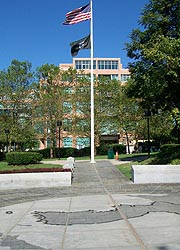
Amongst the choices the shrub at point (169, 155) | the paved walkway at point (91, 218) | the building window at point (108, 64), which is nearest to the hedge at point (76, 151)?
the shrub at point (169, 155)

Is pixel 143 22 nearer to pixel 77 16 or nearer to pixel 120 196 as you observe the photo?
pixel 77 16

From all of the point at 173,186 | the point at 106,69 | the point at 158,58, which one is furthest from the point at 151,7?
the point at 106,69

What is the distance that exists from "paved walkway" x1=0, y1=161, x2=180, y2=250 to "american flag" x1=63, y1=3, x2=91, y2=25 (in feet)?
52.2

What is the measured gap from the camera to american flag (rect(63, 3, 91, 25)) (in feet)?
87.3

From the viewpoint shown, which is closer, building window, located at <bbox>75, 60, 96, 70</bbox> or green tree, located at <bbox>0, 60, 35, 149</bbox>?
green tree, located at <bbox>0, 60, 35, 149</bbox>

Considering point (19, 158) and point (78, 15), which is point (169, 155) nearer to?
point (19, 158)

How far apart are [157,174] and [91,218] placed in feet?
25.3

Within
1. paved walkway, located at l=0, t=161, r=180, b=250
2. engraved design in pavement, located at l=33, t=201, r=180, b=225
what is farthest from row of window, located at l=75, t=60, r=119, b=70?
engraved design in pavement, located at l=33, t=201, r=180, b=225

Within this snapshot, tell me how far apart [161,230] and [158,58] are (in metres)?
12.7

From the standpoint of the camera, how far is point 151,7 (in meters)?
22.9

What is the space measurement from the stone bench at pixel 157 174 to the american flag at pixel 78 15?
1500 centimetres

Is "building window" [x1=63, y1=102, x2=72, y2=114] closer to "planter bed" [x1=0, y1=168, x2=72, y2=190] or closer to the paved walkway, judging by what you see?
"planter bed" [x1=0, y1=168, x2=72, y2=190]

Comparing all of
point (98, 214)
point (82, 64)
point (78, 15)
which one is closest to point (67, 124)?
point (78, 15)

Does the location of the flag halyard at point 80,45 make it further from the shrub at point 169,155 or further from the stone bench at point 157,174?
the stone bench at point 157,174
